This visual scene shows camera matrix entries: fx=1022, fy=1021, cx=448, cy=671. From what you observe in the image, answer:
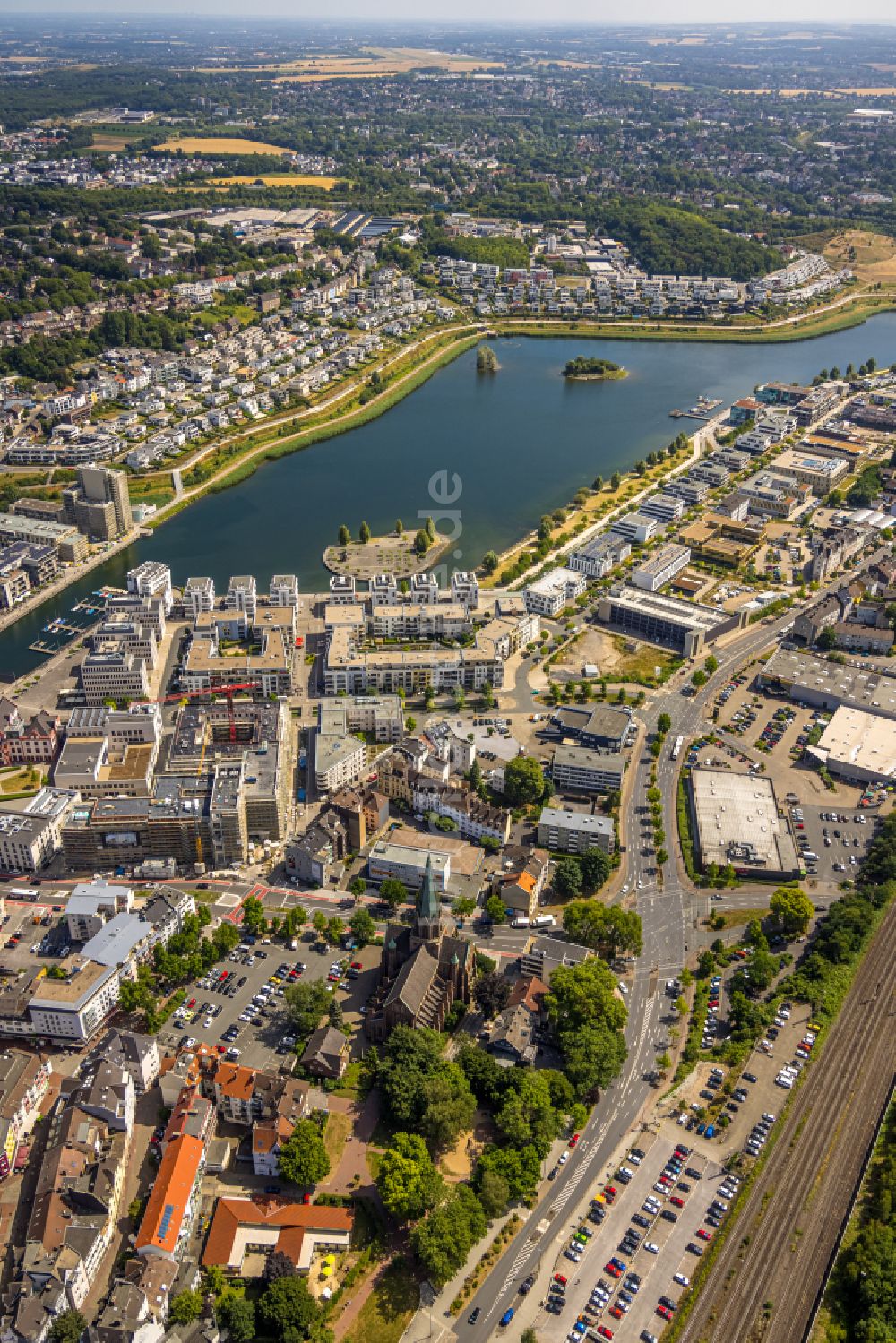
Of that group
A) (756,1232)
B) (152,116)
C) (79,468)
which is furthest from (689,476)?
(152,116)

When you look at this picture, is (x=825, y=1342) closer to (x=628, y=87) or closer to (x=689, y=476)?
(x=689, y=476)

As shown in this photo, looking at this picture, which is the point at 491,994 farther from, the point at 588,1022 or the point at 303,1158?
the point at 303,1158

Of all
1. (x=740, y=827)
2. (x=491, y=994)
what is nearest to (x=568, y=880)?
(x=491, y=994)

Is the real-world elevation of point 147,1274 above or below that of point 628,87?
below

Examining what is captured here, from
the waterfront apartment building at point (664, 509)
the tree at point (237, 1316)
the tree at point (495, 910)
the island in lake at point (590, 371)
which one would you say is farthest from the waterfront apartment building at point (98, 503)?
the tree at point (237, 1316)

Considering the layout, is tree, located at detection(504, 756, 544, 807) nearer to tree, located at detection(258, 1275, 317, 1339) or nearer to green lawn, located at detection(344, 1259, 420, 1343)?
green lawn, located at detection(344, 1259, 420, 1343)

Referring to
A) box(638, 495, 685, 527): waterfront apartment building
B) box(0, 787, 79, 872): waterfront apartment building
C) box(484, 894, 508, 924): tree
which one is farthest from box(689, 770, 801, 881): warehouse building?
box(638, 495, 685, 527): waterfront apartment building
